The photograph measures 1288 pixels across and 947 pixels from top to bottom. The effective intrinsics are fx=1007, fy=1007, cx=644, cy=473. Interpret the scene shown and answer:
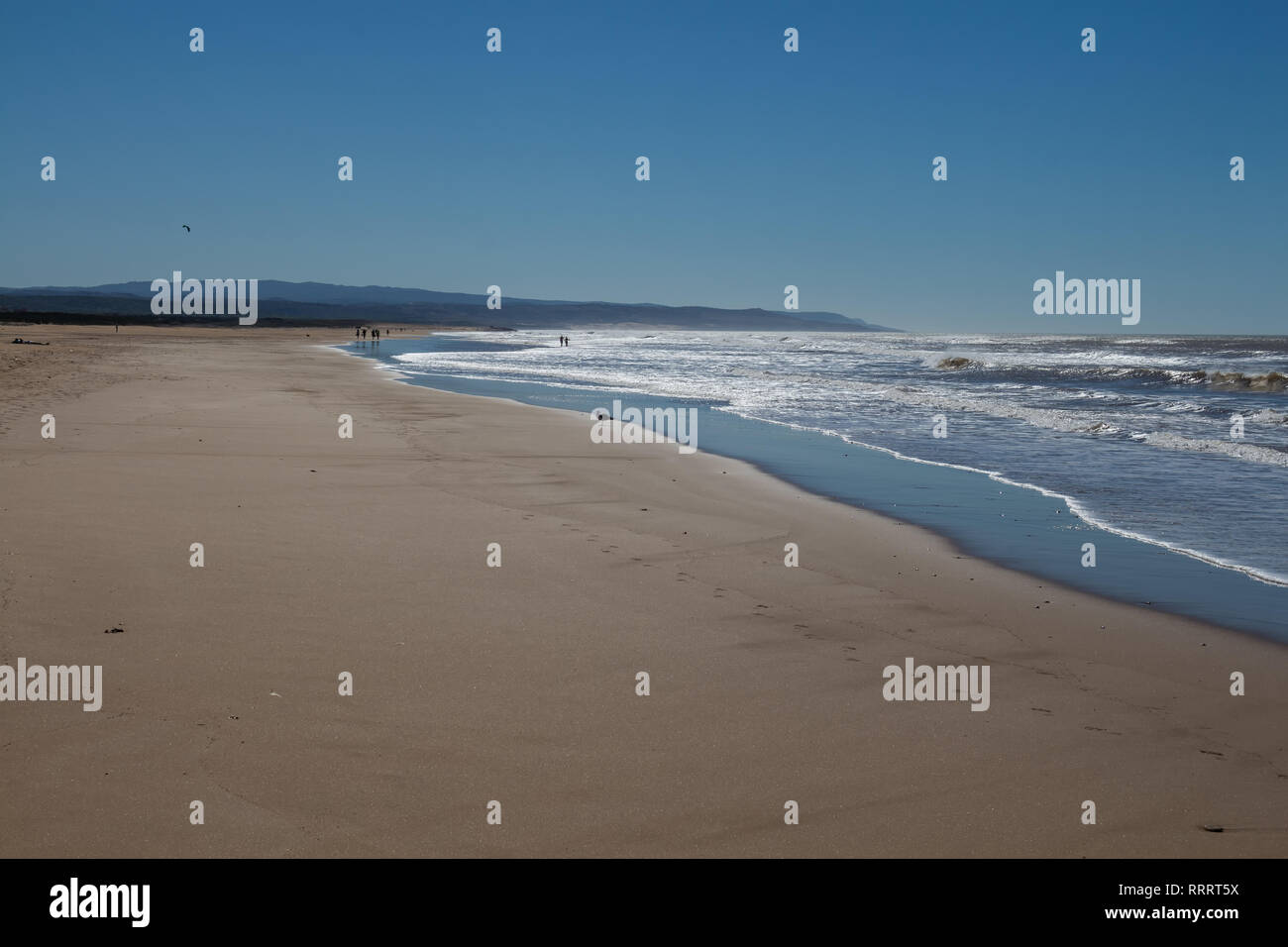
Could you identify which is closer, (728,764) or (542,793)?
(542,793)

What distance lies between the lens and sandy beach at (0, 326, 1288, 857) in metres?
3.98

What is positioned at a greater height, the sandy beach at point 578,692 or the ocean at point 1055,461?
the ocean at point 1055,461

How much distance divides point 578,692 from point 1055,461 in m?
12.5

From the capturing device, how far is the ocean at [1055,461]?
28.8ft

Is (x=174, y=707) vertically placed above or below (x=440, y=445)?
below

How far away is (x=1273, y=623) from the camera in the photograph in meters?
7.07

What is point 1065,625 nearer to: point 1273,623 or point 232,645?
point 1273,623

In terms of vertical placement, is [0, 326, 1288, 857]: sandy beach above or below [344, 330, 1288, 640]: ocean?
below

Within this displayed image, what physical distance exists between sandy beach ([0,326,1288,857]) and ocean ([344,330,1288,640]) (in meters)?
1.02

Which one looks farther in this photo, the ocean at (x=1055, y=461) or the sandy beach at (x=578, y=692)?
the ocean at (x=1055, y=461)

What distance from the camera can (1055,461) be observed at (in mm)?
15758

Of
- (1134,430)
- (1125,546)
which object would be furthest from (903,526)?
(1134,430)

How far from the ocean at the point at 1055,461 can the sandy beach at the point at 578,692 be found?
3.34 ft
